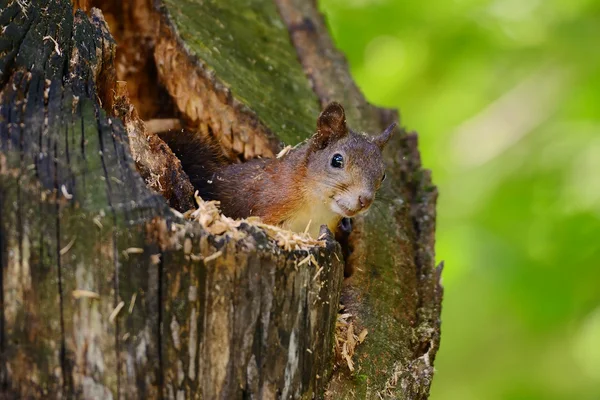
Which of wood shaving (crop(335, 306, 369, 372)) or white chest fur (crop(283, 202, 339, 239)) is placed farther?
white chest fur (crop(283, 202, 339, 239))

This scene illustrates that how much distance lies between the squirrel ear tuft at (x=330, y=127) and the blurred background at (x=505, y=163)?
4.92 ft

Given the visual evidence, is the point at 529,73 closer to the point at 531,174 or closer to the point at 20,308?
the point at 531,174

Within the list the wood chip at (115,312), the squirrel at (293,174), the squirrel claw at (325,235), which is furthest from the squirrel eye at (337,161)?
the wood chip at (115,312)

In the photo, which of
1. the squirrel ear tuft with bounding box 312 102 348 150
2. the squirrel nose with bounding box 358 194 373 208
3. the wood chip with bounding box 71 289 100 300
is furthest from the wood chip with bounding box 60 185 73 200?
the squirrel ear tuft with bounding box 312 102 348 150

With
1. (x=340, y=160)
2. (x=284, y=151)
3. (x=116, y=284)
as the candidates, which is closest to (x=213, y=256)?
(x=116, y=284)

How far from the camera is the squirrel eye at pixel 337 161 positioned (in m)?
3.37

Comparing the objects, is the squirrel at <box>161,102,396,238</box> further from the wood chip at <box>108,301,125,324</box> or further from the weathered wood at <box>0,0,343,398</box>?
the wood chip at <box>108,301,125,324</box>

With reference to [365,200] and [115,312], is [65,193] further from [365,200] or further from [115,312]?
[365,200]

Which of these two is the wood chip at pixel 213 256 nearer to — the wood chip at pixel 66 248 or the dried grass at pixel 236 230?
the dried grass at pixel 236 230

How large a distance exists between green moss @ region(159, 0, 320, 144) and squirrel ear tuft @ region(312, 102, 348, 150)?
129 millimetres

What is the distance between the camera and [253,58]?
3639mm

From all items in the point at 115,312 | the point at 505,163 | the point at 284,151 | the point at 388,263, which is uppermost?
the point at 505,163

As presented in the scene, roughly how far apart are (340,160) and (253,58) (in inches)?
25.9

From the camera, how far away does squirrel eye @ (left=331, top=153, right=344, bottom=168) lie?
11.1 feet
